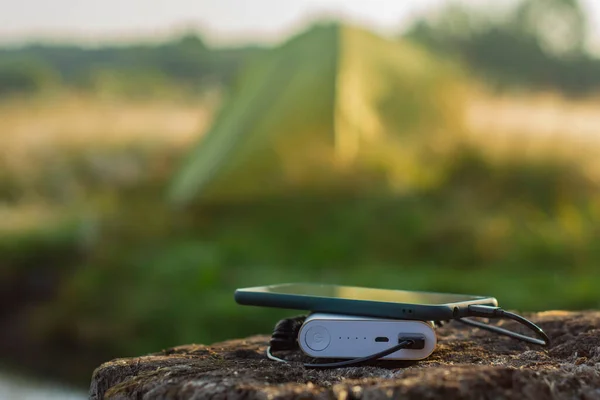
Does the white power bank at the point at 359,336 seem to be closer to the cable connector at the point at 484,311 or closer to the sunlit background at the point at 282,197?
the cable connector at the point at 484,311

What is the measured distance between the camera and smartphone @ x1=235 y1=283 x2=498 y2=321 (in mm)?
693

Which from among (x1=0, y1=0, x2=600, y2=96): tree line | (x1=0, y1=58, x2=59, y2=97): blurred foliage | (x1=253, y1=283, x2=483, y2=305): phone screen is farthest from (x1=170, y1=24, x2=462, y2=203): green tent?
(x1=253, y1=283, x2=483, y2=305): phone screen

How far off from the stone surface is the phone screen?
5cm

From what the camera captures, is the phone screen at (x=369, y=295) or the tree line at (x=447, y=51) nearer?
the phone screen at (x=369, y=295)

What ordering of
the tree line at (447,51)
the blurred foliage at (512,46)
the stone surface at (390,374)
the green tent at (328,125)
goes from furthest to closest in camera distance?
the blurred foliage at (512,46)
the tree line at (447,51)
the green tent at (328,125)
the stone surface at (390,374)

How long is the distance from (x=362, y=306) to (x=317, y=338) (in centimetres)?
5

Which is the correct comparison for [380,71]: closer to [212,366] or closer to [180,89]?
[180,89]

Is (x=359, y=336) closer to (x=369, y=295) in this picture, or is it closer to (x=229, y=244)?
(x=369, y=295)

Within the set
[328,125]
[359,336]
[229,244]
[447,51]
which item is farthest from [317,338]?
[447,51]

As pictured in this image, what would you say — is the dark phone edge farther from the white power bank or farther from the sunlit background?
the sunlit background

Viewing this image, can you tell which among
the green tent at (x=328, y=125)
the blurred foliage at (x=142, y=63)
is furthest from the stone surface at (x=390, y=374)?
the blurred foliage at (x=142, y=63)

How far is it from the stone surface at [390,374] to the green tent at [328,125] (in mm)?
3286

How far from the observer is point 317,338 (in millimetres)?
722

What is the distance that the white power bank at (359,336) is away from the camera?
27.6 inches
